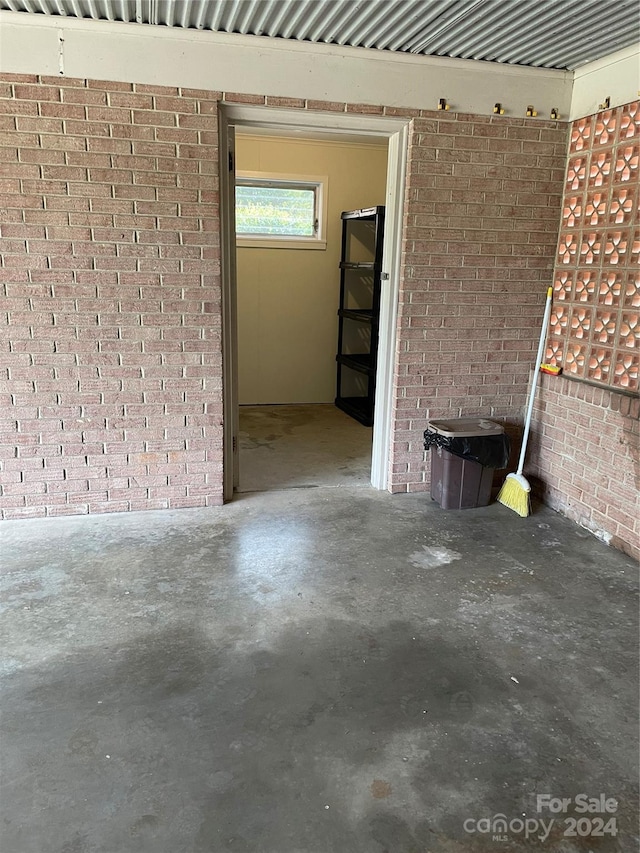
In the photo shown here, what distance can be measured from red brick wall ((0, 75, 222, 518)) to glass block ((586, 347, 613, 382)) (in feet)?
7.67

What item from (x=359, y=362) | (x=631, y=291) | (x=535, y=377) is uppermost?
(x=631, y=291)

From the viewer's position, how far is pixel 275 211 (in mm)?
6496

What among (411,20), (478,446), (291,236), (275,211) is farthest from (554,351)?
(275,211)

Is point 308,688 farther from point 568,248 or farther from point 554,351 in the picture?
point 568,248

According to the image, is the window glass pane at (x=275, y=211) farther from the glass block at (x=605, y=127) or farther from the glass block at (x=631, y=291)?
the glass block at (x=631, y=291)

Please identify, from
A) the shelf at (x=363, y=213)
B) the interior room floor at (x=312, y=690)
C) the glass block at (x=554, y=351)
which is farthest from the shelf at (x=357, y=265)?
the interior room floor at (x=312, y=690)

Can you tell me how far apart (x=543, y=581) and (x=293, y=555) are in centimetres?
134

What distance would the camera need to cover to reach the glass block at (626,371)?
3.43m

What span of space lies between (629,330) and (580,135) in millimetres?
1395

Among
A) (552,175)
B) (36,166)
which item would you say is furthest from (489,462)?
(36,166)

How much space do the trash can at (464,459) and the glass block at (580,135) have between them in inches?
73.7

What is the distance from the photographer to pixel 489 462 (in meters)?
4.02

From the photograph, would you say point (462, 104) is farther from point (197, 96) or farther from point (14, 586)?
point (14, 586)

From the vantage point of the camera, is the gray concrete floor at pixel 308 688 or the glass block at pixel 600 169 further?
the glass block at pixel 600 169
